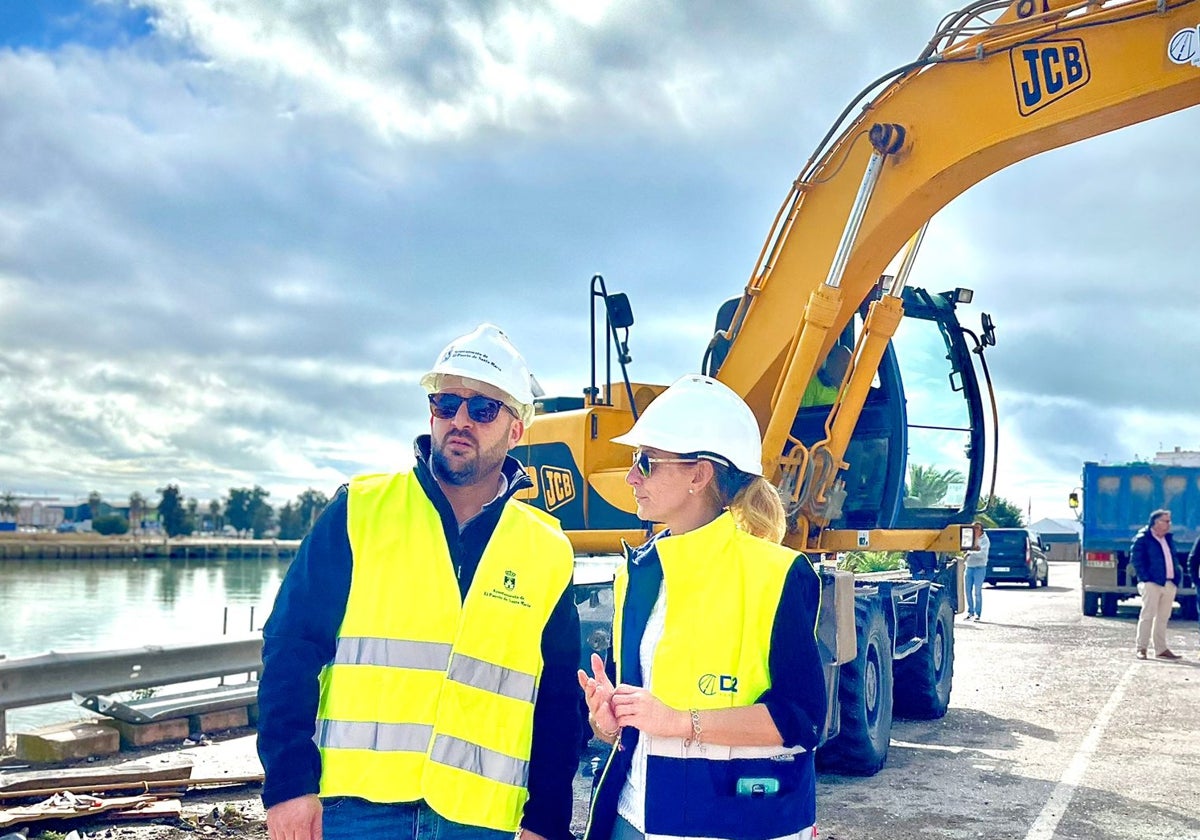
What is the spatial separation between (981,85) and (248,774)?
21.2 ft

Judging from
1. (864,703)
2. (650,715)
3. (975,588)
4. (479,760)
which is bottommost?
(864,703)

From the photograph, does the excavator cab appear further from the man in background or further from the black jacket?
the man in background

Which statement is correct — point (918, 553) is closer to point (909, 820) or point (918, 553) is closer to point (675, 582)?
point (909, 820)

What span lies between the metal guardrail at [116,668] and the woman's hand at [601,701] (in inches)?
234

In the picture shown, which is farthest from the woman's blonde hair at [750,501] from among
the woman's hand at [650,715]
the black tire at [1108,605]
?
the black tire at [1108,605]

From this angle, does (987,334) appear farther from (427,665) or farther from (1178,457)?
(1178,457)

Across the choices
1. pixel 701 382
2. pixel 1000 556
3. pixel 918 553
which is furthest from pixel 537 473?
pixel 1000 556

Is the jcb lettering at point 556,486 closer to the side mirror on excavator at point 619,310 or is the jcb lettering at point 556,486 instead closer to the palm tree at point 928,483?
the side mirror on excavator at point 619,310

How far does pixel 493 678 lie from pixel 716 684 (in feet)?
1.89

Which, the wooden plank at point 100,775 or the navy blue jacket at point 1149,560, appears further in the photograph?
the navy blue jacket at point 1149,560

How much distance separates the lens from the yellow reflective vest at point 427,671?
2711 millimetres

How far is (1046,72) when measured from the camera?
7.35m

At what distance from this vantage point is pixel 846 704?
759cm

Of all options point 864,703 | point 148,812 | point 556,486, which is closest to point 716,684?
point 148,812
